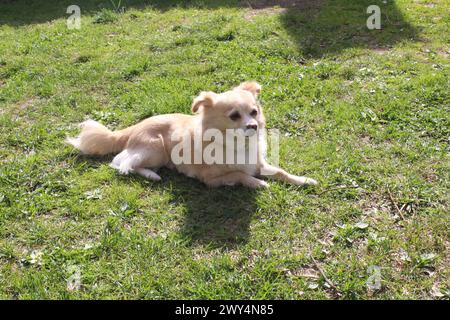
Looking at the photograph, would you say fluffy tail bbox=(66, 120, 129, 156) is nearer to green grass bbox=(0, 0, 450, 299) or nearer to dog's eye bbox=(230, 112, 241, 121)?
green grass bbox=(0, 0, 450, 299)

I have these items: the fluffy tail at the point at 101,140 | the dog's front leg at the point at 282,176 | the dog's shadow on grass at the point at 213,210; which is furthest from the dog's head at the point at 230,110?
the fluffy tail at the point at 101,140

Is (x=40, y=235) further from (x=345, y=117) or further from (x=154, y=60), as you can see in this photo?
(x=154, y=60)

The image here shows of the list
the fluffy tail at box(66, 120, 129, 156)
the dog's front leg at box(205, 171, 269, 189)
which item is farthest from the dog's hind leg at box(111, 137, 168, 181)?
the dog's front leg at box(205, 171, 269, 189)

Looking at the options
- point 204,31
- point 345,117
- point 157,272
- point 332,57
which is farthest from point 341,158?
point 204,31

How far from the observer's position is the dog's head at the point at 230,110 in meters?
3.08

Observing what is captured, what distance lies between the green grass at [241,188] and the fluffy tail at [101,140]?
6.8 inches

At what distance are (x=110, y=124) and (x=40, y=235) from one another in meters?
1.75

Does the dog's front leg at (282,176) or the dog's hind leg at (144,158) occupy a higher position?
the dog's hind leg at (144,158)

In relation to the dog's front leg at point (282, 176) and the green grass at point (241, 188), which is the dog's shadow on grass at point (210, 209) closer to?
the green grass at point (241, 188)

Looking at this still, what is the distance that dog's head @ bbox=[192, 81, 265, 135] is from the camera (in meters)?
3.08

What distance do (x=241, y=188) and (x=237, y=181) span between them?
7cm

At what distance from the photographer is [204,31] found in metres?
6.63

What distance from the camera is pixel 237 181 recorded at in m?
3.37
